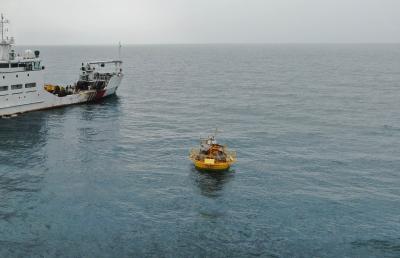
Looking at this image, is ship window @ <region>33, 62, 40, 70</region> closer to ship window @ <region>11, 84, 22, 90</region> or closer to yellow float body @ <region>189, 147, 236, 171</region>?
ship window @ <region>11, 84, 22, 90</region>

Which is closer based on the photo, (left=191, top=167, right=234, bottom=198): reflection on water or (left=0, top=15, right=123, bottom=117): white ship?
(left=191, top=167, right=234, bottom=198): reflection on water

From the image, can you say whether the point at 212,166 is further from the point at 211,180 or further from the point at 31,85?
the point at 31,85

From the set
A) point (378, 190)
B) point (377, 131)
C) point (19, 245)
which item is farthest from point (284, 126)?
point (19, 245)

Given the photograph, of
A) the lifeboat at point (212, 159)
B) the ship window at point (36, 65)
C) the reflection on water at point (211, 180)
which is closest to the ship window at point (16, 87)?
the ship window at point (36, 65)

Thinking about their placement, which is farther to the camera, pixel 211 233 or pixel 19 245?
pixel 211 233

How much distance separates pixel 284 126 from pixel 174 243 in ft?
167

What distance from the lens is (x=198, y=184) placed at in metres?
56.2

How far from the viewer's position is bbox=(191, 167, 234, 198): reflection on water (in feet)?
176

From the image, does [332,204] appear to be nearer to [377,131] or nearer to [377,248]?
[377,248]

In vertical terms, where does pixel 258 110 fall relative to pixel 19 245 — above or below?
above

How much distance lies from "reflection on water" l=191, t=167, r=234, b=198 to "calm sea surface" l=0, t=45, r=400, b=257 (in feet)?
0.46

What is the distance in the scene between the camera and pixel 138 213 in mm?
47531

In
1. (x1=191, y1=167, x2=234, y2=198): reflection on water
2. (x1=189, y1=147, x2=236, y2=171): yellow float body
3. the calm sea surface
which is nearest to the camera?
the calm sea surface

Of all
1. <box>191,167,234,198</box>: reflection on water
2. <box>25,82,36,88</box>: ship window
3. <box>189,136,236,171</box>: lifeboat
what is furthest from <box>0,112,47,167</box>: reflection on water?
<box>191,167,234,198</box>: reflection on water
